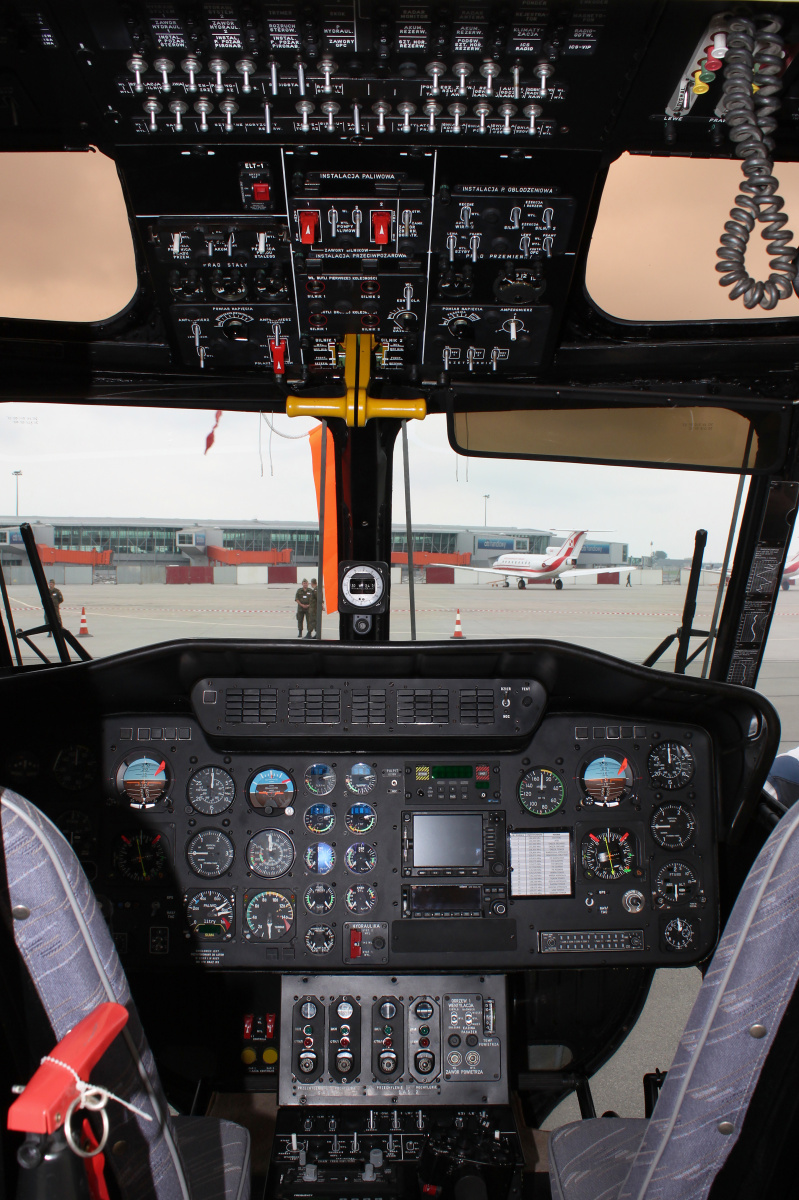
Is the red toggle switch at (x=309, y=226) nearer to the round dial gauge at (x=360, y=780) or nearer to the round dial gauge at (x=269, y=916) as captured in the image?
A: the round dial gauge at (x=360, y=780)

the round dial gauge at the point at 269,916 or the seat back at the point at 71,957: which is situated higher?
the seat back at the point at 71,957

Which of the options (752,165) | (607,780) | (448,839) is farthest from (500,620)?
(752,165)

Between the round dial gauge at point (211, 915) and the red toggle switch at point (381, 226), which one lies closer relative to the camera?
the red toggle switch at point (381, 226)

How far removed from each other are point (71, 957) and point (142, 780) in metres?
1.42

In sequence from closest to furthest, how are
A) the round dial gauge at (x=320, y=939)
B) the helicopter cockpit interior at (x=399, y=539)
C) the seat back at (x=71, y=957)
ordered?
1. the seat back at (x=71, y=957)
2. the helicopter cockpit interior at (x=399, y=539)
3. the round dial gauge at (x=320, y=939)

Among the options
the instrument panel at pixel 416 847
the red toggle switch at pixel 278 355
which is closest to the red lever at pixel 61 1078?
the instrument panel at pixel 416 847

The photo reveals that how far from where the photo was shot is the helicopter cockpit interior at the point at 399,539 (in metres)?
1.43

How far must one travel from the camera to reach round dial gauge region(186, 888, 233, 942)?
2.16 m

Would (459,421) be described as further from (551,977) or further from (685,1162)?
(685,1162)

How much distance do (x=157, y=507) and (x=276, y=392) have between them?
0.62 meters

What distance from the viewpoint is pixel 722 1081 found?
3.24ft

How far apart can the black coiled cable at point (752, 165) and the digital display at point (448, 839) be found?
1.51 m

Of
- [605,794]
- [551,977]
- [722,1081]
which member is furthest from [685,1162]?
[551,977]

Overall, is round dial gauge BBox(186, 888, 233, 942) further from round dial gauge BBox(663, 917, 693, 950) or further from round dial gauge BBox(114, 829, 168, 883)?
round dial gauge BBox(663, 917, 693, 950)
